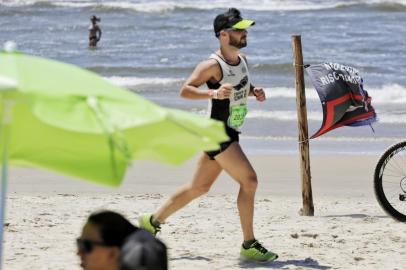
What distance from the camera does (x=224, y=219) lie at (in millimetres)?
9547

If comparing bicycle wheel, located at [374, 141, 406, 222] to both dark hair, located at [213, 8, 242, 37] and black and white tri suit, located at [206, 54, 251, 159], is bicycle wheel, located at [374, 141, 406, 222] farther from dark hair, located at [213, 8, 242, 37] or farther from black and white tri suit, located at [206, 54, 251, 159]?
dark hair, located at [213, 8, 242, 37]

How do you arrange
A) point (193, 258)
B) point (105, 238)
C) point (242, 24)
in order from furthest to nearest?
1. point (193, 258)
2. point (242, 24)
3. point (105, 238)

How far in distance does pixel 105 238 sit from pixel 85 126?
0.42 metres

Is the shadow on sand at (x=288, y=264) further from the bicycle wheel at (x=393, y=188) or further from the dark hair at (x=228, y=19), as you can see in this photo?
the dark hair at (x=228, y=19)

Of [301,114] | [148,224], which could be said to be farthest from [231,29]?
[301,114]

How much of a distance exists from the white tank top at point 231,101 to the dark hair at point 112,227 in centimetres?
369

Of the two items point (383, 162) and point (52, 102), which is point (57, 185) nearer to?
point (383, 162)

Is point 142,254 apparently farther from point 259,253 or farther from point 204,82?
point 259,253

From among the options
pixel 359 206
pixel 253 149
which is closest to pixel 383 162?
pixel 359 206

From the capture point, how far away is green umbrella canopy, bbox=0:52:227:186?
12.3 feet

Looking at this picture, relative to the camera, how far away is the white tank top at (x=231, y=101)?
7.59 m

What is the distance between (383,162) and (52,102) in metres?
5.83

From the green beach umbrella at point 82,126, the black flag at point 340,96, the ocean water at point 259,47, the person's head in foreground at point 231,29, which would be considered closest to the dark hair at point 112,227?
the green beach umbrella at point 82,126

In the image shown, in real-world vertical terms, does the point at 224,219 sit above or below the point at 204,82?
below
